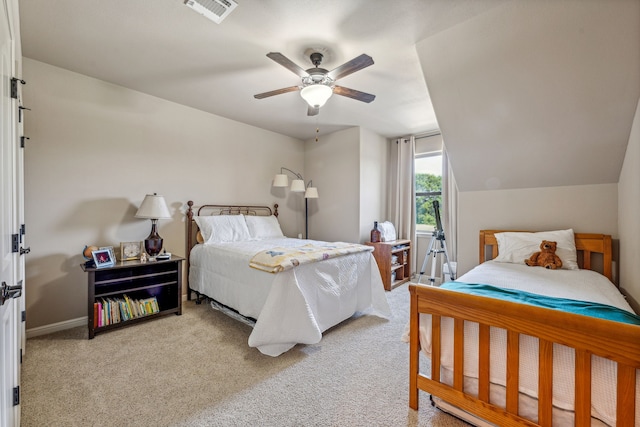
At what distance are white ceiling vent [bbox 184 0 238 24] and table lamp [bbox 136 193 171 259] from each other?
1914 millimetres

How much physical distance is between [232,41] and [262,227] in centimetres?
237

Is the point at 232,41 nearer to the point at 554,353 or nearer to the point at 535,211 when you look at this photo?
the point at 554,353

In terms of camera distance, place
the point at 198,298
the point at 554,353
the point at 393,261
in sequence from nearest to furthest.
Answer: the point at 554,353 → the point at 198,298 → the point at 393,261

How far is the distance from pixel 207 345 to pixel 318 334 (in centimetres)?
100

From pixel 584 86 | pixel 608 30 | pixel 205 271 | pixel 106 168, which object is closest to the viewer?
pixel 608 30

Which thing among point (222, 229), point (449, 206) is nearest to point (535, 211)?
point (449, 206)

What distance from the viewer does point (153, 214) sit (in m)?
2.82

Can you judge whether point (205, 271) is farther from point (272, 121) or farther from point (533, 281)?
point (533, 281)

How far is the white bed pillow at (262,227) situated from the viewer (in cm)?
375

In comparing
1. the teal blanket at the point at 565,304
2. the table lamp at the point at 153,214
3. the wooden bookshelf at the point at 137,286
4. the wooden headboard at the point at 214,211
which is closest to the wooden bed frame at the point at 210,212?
the wooden headboard at the point at 214,211

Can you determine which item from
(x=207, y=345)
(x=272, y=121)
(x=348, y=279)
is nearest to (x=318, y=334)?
(x=348, y=279)

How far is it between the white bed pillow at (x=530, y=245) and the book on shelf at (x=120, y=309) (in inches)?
144

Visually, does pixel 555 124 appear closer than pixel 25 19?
No

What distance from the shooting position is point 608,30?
5.46ft
